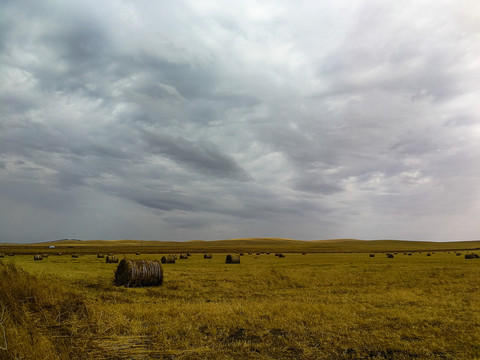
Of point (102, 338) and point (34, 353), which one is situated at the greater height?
point (34, 353)

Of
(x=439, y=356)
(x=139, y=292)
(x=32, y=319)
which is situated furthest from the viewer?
(x=139, y=292)

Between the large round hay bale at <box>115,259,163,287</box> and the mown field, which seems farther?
the large round hay bale at <box>115,259,163,287</box>

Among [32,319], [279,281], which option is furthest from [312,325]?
Answer: [279,281]

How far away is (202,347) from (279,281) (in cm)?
1156

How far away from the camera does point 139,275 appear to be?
16906 millimetres

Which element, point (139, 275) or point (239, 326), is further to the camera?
point (139, 275)

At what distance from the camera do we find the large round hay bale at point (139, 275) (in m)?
16.9

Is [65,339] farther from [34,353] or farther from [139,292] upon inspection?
[139,292]

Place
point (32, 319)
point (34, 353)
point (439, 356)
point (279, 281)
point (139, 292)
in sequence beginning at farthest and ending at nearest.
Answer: point (279, 281)
point (139, 292)
point (32, 319)
point (439, 356)
point (34, 353)

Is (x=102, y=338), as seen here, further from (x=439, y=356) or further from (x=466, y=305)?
(x=466, y=305)

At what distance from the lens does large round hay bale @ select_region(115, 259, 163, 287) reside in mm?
16859

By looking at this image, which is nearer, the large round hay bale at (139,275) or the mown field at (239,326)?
the mown field at (239,326)

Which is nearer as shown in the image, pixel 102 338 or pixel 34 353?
pixel 34 353

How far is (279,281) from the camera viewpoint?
1784 centimetres
